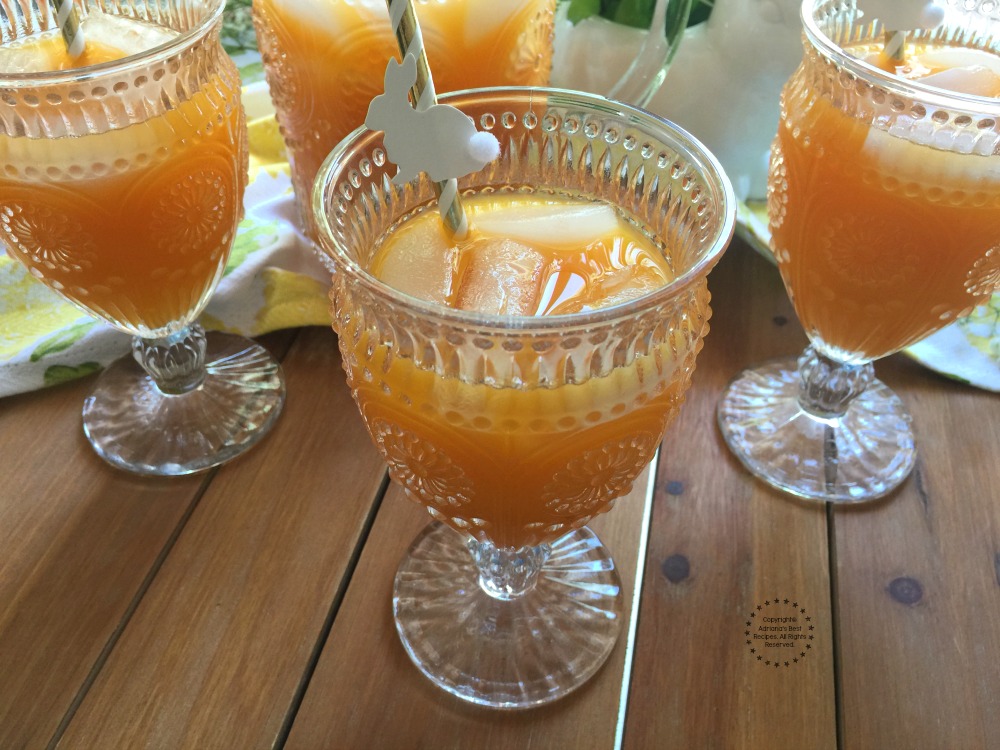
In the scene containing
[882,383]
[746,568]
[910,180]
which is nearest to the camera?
[910,180]

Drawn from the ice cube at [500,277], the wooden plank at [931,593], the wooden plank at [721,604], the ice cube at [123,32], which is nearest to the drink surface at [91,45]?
the ice cube at [123,32]

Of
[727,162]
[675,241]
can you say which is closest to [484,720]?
[675,241]

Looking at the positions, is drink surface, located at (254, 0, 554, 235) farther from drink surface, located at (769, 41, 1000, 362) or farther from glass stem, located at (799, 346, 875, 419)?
glass stem, located at (799, 346, 875, 419)

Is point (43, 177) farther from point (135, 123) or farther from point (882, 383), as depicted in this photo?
point (882, 383)

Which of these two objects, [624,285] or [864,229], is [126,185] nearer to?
[624,285]

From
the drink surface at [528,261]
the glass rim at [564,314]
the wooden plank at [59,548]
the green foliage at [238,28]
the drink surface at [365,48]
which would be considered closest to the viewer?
the glass rim at [564,314]

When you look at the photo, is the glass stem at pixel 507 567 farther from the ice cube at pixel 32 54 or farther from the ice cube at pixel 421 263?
the ice cube at pixel 32 54
